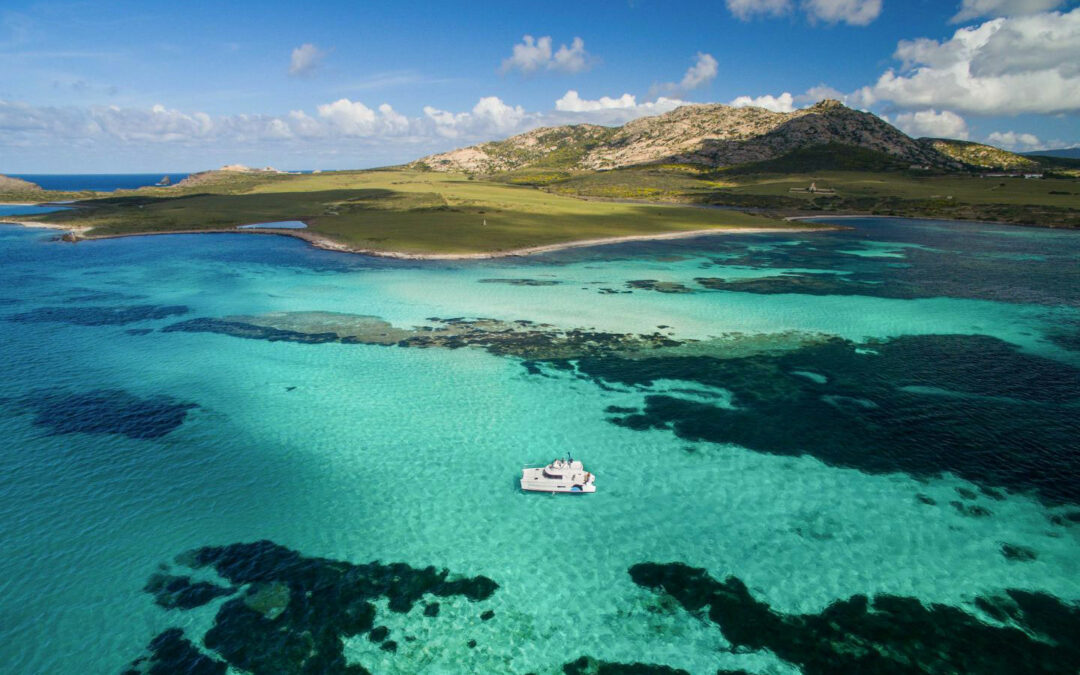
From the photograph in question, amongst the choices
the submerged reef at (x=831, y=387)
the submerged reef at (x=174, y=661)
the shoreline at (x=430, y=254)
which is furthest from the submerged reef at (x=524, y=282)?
the submerged reef at (x=174, y=661)

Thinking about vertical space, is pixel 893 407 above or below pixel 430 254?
below

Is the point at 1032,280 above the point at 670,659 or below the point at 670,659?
above

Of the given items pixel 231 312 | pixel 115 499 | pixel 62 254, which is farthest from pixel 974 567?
pixel 62 254

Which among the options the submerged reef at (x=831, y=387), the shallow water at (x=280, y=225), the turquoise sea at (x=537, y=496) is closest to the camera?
the turquoise sea at (x=537, y=496)

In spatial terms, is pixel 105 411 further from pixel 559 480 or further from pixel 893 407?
pixel 893 407

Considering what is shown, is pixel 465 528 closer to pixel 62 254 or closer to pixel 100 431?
pixel 100 431

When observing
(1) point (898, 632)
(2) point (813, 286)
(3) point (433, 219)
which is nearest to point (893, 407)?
(1) point (898, 632)

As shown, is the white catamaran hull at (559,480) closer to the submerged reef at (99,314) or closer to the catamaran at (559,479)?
the catamaran at (559,479)
